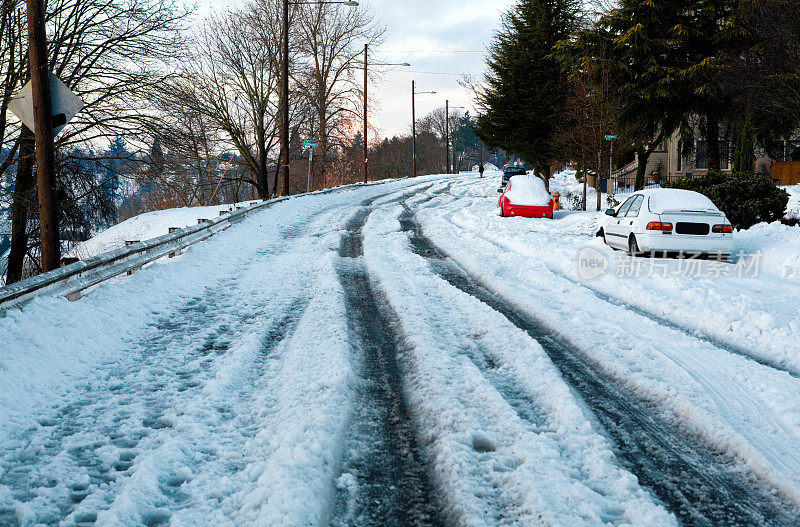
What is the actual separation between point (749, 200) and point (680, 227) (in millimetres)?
4779

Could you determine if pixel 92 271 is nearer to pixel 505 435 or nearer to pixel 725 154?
pixel 505 435

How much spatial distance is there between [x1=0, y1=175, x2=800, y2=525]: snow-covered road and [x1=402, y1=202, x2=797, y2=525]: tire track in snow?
15mm

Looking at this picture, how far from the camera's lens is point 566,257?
10.6m

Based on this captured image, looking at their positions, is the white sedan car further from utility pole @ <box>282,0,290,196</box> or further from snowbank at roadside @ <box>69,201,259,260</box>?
utility pole @ <box>282,0,290,196</box>

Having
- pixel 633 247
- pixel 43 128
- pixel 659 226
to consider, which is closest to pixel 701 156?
pixel 633 247

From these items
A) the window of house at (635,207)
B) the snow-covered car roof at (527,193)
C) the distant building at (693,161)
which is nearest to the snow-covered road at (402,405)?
the window of house at (635,207)

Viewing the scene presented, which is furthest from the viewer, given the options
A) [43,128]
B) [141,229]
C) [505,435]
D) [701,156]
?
[701,156]

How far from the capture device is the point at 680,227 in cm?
1026

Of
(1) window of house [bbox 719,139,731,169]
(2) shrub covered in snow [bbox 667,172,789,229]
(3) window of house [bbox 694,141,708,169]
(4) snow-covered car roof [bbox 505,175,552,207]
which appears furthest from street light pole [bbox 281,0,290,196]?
(3) window of house [bbox 694,141,708,169]

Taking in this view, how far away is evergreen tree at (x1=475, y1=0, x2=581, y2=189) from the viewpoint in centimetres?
3053

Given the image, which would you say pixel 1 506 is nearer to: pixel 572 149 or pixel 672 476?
pixel 672 476

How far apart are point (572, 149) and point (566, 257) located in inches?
541

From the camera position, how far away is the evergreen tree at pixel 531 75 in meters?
30.5

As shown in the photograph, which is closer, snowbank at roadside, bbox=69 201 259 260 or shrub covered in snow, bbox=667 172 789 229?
shrub covered in snow, bbox=667 172 789 229
